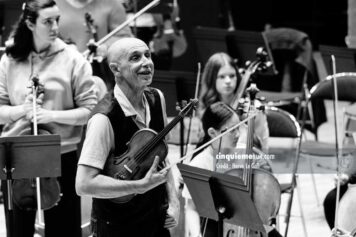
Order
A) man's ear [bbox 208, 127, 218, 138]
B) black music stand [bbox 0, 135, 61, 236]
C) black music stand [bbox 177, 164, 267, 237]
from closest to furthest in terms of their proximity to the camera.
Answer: black music stand [bbox 177, 164, 267, 237], black music stand [bbox 0, 135, 61, 236], man's ear [bbox 208, 127, 218, 138]

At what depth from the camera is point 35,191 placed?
140 inches

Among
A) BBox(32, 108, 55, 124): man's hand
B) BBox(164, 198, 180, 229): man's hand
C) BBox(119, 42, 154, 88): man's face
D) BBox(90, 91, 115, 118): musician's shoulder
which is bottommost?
BBox(164, 198, 180, 229): man's hand

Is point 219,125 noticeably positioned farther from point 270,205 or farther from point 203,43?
point 203,43

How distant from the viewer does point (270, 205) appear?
3.45 m

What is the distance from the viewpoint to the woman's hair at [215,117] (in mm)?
3873

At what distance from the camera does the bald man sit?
278 centimetres

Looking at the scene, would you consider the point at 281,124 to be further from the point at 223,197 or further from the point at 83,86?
the point at 223,197

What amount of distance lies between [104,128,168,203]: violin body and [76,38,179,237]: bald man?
43mm

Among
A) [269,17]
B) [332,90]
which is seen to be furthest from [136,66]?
[269,17]

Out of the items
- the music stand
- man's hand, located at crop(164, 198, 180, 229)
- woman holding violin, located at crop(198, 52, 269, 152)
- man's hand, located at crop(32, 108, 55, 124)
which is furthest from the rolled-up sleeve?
the music stand

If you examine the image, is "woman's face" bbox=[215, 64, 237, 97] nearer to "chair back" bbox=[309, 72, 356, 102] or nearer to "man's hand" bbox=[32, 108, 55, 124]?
"chair back" bbox=[309, 72, 356, 102]

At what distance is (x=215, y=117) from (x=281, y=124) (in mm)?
769

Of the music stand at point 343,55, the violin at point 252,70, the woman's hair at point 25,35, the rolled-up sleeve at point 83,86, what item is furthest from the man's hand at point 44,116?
the music stand at point 343,55

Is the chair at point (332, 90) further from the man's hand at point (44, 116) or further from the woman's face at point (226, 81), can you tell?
the man's hand at point (44, 116)
